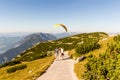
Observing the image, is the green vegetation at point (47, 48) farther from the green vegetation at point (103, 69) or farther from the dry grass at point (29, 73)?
the green vegetation at point (103, 69)

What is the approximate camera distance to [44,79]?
25719 millimetres

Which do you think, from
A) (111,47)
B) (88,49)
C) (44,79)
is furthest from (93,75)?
(88,49)

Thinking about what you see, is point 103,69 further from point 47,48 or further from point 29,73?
point 47,48

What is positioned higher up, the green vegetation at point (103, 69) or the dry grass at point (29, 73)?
the green vegetation at point (103, 69)

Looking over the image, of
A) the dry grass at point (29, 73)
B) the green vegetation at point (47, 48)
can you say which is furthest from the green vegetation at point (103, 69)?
the green vegetation at point (47, 48)

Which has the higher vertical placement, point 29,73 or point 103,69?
point 103,69

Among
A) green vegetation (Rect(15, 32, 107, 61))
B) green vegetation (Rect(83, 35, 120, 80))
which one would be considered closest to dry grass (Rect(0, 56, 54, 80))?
green vegetation (Rect(83, 35, 120, 80))

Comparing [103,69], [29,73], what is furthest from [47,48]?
[103,69]

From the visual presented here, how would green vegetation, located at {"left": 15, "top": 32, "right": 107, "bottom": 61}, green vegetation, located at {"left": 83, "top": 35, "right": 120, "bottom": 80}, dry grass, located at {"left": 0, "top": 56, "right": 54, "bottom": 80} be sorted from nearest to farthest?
green vegetation, located at {"left": 83, "top": 35, "right": 120, "bottom": 80}
dry grass, located at {"left": 0, "top": 56, "right": 54, "bottom": 80}
green vegetation, located at {"left": 15, "top": 32, "right": 107, "bottom": 61}

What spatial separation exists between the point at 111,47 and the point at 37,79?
9580 mm

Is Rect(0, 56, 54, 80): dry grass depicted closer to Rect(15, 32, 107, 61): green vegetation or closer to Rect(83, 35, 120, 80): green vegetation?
Rect(83, 35, 120, 80): green vegetation

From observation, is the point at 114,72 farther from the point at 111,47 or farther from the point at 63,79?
the point at 63,79

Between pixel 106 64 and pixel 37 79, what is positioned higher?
pixel 106 64

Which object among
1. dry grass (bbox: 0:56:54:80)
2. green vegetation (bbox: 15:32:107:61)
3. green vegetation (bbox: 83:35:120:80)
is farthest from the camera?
green vegetation (bbox: 15:32:107:61)
